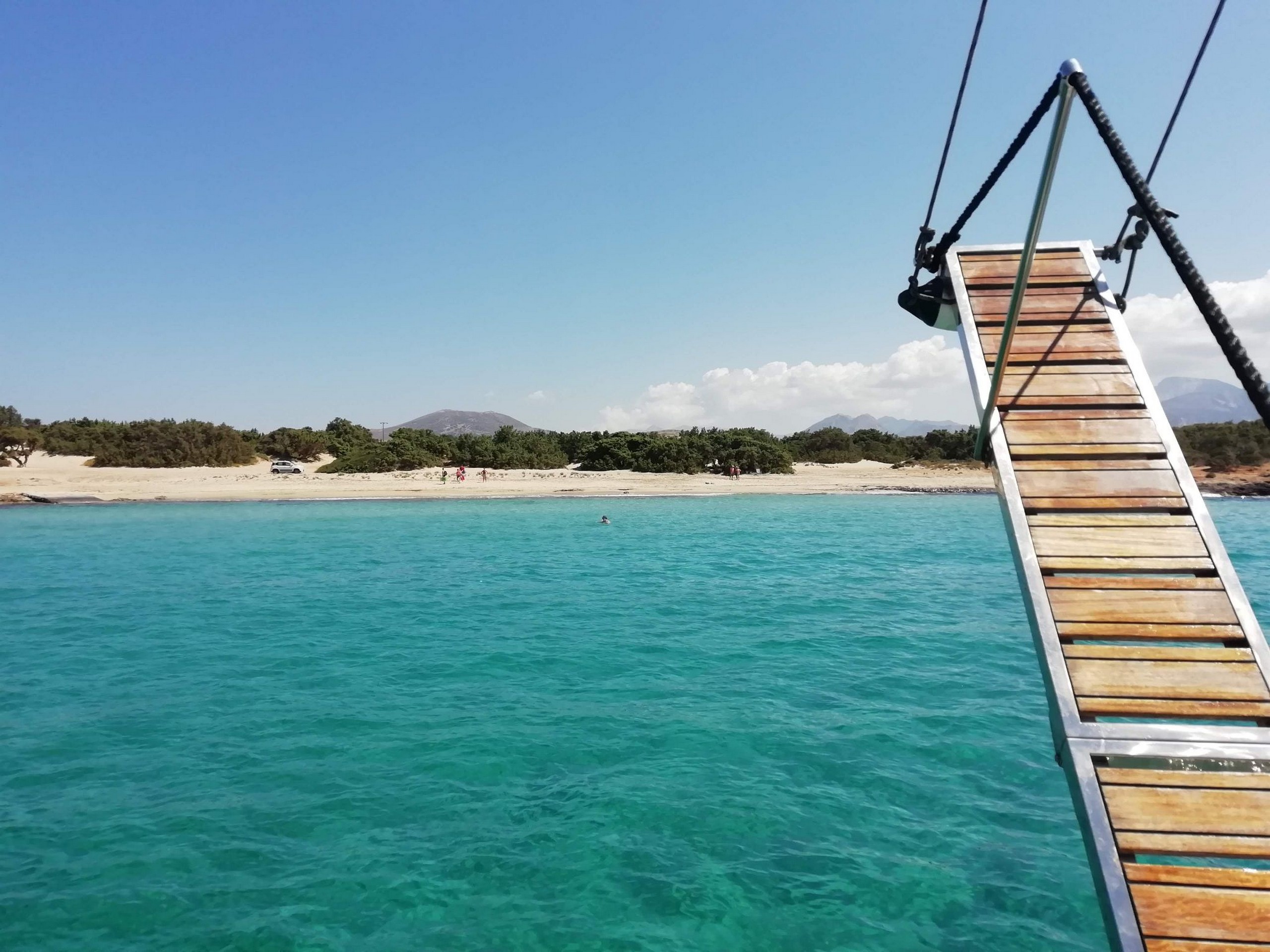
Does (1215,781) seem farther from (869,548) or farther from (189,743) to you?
(869,548)

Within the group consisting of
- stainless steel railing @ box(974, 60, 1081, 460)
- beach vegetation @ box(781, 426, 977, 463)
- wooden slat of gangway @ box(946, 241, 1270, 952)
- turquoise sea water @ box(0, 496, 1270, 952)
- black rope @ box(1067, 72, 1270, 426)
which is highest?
beach vegetation @ box(781, 426, 977, 463)

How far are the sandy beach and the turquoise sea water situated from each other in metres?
27.4

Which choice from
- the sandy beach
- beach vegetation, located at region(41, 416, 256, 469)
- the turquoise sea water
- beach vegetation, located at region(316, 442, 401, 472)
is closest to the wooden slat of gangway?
the turquoise sea water

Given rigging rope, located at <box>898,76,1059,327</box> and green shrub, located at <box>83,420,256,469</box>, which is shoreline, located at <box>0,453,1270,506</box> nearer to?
green shrub, located at <box>83,420,256,469</box>

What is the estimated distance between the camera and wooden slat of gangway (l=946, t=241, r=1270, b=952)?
3.24 metres

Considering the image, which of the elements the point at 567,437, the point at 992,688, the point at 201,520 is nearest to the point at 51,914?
the point at 992,688

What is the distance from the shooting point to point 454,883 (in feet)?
19.3

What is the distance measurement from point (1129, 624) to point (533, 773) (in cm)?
612

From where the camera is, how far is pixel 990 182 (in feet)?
15.9

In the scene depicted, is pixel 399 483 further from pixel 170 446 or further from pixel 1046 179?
pixel 1046 179

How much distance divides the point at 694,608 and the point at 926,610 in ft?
17.3

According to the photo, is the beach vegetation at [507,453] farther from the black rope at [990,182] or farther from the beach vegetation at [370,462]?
the black rope at [990,182]

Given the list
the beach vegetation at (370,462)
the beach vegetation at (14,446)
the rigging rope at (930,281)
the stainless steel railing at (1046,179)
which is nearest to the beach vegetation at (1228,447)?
the rigging rope at (930,281)

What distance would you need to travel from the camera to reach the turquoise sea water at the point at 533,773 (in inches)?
218
